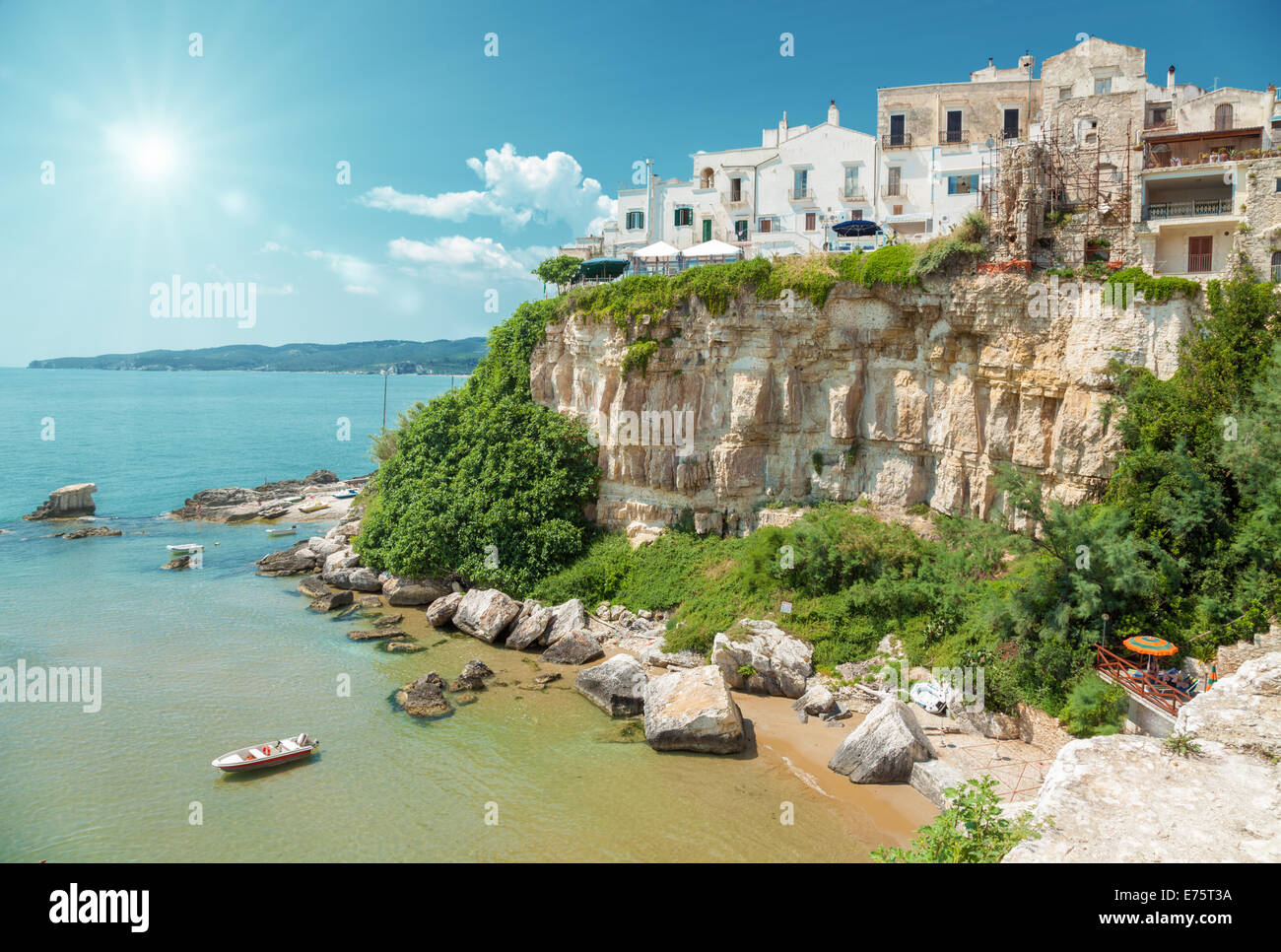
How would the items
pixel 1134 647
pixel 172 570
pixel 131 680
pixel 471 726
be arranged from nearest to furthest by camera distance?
pixel 1134 647 → pixel 471 726 → pixel 131 680 → pixel 172 570

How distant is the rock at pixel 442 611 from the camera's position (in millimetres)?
26125

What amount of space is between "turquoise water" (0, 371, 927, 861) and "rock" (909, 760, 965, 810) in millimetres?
1395

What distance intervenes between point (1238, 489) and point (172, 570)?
4066 cm

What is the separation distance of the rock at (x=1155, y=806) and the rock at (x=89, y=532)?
47541mm

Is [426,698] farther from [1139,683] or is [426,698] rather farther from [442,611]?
[1139,683]

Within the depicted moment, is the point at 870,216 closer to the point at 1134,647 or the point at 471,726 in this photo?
the point at 1134,647

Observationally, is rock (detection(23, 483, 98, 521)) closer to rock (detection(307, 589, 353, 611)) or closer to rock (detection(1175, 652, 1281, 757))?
rock (detection(307, 589, 353, 611))

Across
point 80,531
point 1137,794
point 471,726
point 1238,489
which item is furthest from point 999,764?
point 80,531

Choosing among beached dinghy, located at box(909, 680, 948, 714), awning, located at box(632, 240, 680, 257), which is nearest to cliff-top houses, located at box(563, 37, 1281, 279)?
awning, located at box(632, 240, 680, 257)

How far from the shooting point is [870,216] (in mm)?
34906

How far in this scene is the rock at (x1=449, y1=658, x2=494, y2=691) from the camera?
21344mm

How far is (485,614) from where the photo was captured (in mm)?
25000

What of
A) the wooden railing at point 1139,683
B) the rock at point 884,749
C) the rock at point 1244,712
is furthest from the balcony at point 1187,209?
the rock at point 884,749

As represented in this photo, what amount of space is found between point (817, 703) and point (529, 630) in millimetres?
10037
